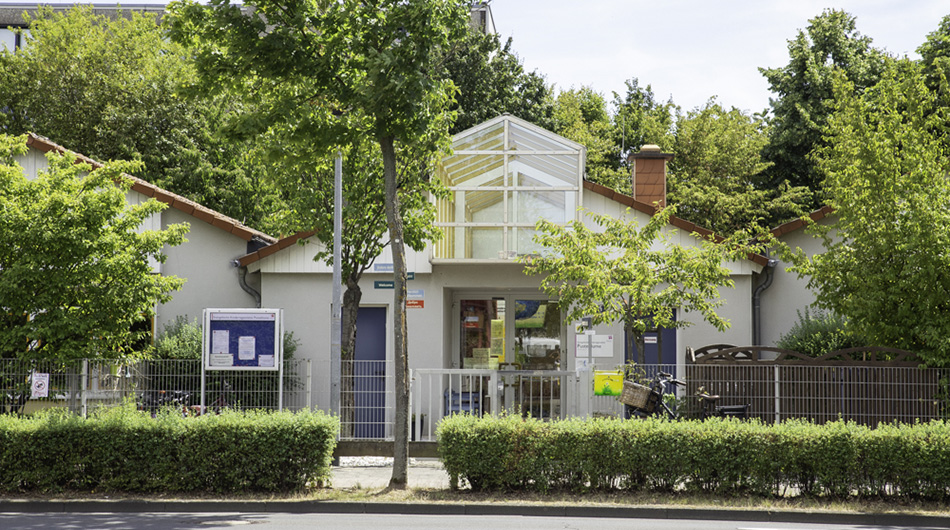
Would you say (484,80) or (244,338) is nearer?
(244,338)

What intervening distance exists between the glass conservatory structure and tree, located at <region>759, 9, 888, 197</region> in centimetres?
1436

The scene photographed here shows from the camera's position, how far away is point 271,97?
12109 mm

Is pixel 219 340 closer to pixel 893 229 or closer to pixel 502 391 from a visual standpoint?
pixel 502 391

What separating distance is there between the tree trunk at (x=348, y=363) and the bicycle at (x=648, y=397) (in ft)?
13.8

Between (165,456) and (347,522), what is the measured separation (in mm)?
2697

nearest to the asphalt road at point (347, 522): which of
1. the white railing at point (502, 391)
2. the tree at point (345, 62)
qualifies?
the tree at point (345, 62)

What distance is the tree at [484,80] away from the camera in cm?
3084

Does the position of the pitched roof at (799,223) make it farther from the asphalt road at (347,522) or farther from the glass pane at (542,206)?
the asphalt road at (347,522)

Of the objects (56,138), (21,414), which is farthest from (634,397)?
(56,138)

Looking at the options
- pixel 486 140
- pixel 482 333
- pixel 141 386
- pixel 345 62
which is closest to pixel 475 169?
pixel 486 140

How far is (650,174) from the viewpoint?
20391 millimetres

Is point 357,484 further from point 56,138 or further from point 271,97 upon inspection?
point 56,138

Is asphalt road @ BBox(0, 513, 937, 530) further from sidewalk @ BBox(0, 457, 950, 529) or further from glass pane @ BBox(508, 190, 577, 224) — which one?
glass pane @ BBox(508, 190, 577, 224)

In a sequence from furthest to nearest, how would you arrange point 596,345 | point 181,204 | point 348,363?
point 181,204, point 596,345, point 348,363
